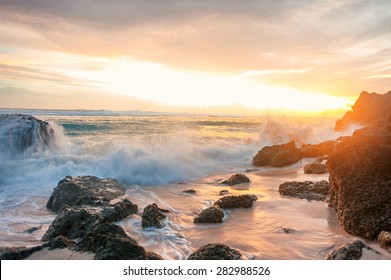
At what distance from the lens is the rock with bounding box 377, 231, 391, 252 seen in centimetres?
353

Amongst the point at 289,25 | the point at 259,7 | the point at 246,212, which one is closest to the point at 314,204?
the point at 246,212

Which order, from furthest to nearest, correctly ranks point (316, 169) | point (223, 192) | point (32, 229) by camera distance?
1. point (316, 169)
2. point (223, 192)
3. point (32, 229)

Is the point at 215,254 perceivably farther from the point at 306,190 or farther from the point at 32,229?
the point at 306,190

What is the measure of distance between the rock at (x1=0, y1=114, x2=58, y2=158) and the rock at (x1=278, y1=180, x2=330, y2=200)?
743 centimetres

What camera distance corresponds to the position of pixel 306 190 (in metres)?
6.64

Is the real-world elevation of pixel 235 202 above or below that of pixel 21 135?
below

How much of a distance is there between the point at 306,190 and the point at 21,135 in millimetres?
8237

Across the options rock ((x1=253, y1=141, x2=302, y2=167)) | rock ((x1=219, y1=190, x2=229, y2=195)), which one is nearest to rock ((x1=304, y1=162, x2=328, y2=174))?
rock ((x1=253, y1=141, x2=302, y2=167))

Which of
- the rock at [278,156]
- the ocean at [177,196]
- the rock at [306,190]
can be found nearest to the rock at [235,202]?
the ocean at [177,196]

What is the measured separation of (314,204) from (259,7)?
12.5ft

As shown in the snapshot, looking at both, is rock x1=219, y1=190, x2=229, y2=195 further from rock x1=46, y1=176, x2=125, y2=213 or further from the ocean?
rock x1=46, y1=176, x2=125, y2=213

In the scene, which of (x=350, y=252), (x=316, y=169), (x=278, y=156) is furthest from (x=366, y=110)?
(x=350, y=252)

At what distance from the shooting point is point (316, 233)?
4.45 m
